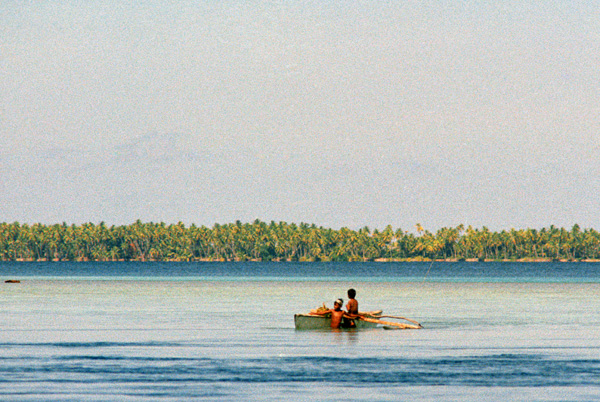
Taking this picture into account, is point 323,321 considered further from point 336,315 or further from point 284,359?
point 284,359

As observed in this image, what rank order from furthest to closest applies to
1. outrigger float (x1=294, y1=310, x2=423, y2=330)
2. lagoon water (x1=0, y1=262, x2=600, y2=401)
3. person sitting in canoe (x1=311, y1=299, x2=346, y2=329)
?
1. outrigger float (x1=294, y1=310, x2=423, y2=330)
2. person sitting in canoe (x1=311, y1=299, x2=346, y2=329)
3. lagoon water (x1=0, y1=262, x2=600, y2=401)

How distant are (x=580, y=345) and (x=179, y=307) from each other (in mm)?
37107

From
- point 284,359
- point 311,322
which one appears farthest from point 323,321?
point 284,359

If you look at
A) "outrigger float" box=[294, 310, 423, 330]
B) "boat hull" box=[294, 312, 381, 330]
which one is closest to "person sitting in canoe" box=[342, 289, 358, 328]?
"outrigger float" box=[294, 310, 423, 330]

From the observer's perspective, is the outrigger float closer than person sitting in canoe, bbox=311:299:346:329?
No

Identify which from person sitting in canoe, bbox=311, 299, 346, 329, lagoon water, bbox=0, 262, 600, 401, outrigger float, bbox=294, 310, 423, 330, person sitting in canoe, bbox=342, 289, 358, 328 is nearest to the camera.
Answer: lagoon water, bbox=0, 262, 600, 401

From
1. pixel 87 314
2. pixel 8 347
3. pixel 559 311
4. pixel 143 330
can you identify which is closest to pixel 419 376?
pixel 8 347

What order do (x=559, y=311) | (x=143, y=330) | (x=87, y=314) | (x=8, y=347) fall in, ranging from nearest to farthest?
1. (x=8, y=347)
2. (x=143, y=330)
3. (x=87, y=314)
4. (x=559, y=311)

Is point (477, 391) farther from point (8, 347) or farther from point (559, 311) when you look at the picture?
point (559, 311)

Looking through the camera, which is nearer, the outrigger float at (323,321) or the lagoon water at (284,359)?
the lagoon water at (284,359)

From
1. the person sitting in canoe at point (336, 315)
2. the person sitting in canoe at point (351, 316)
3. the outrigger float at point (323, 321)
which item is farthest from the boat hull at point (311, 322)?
the person sitting in canoe at point (351, 316)

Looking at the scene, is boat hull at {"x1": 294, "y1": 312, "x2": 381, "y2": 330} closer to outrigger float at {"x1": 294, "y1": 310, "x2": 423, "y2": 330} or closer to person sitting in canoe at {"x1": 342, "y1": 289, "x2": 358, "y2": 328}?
outrigger float at {"x1": 294, "y1": 310, "x2": 423, "y2": 330}

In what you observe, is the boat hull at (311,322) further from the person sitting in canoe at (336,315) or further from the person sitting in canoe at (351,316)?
the person sitting in canoe at (351,316)

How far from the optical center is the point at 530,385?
31391 mm
